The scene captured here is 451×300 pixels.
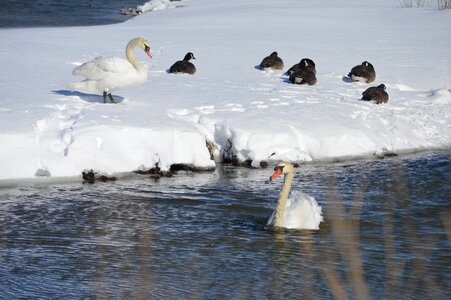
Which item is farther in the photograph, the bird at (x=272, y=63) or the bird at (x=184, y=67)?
the bird at (x=272, y=63)

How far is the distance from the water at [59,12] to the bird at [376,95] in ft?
53.8

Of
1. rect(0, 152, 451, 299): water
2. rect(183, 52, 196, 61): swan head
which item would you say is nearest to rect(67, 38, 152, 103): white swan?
rect(0, 152, 451, 299): water

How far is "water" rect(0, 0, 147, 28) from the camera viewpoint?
30.6m

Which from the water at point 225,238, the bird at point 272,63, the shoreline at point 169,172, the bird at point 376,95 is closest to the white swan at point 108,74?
the shoreline at point 169,172

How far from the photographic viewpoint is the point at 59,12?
114 feet

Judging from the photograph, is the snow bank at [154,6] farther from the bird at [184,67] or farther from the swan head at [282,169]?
the swan head at [282,169]

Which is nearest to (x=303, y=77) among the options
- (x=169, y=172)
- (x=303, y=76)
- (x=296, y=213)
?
(x=303, y=76)

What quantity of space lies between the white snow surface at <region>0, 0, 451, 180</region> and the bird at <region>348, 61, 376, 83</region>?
191mm

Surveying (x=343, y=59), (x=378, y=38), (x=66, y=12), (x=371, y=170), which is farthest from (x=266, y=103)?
(x=66, y=12)

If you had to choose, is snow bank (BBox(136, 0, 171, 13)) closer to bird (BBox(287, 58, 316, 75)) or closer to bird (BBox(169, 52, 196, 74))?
bird (BBox(169, 52, 196, 74))

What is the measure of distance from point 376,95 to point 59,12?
71.6ft

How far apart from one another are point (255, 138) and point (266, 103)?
2103mm

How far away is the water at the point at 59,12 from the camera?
30578 millimetres

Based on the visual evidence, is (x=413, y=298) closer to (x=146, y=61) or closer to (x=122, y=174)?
(x=122, y=174)
